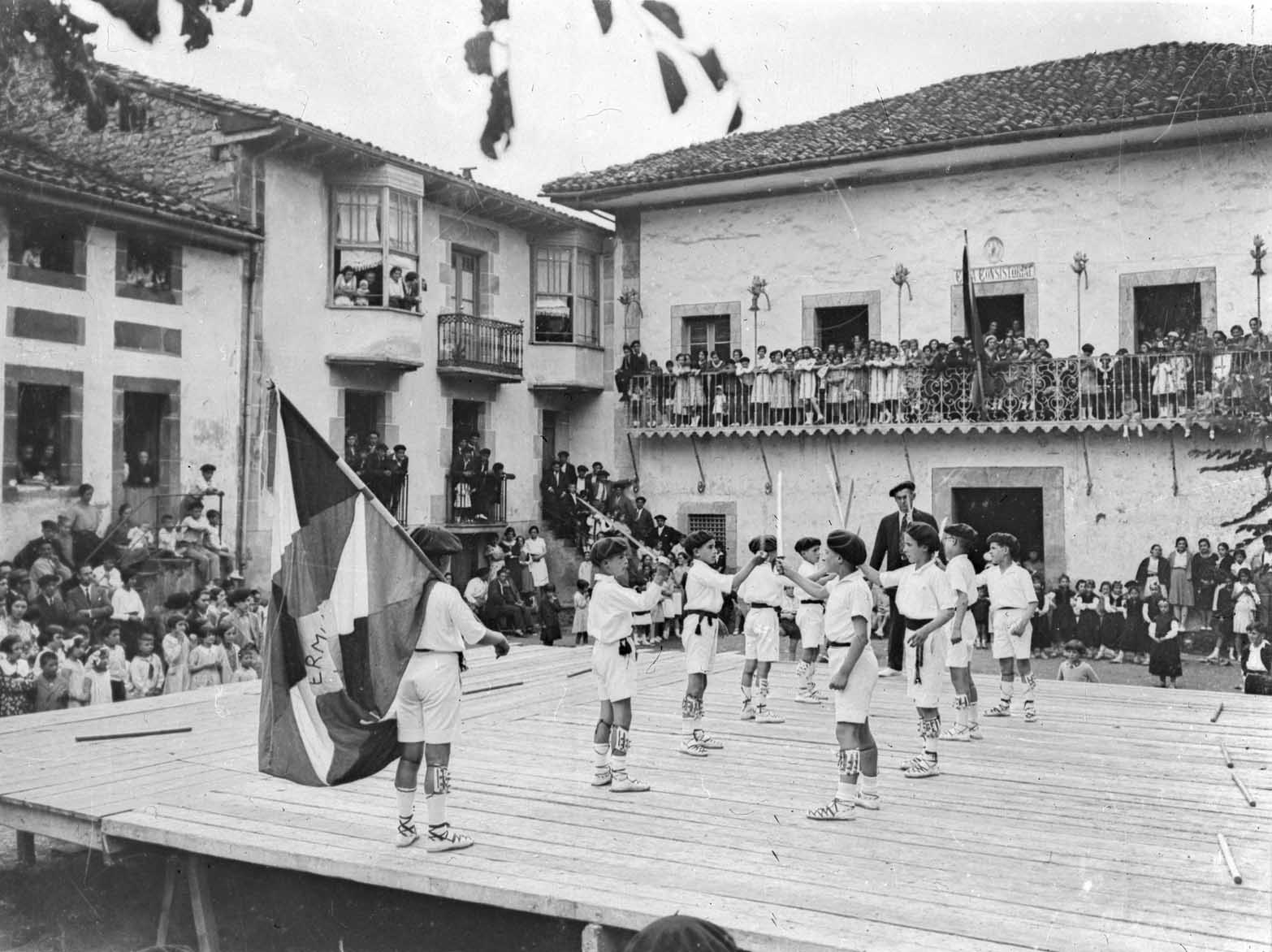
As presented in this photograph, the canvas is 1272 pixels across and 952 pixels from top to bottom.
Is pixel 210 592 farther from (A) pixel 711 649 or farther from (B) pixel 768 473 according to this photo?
(B) pixel 768 473

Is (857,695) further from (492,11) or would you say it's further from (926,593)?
(492,11)

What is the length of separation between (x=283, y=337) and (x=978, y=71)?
44.9ft

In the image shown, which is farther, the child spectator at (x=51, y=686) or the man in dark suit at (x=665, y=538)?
the man in dark suit at (x=665, y=538)

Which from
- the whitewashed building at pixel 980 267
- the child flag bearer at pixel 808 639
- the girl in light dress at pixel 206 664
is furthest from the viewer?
the whitewashed building at pixel 980 267

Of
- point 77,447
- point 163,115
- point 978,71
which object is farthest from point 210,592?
point 978,71

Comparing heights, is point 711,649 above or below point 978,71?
below

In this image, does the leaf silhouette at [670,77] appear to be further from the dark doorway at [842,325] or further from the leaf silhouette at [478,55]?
the dark doorway at [842,325]

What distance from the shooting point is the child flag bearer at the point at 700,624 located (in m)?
7.57

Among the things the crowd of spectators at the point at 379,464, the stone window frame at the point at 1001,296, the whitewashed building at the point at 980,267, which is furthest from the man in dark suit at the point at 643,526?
the stone window frame at the point at 1001,296

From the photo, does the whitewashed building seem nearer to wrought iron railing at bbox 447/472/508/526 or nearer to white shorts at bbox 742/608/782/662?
wrought iron railing at bbox 447/472/508/526

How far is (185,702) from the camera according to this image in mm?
9547

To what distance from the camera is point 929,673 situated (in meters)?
7.11

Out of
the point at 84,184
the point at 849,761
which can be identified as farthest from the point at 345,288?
the point at 849,761

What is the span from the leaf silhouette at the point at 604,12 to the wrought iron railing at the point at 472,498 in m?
17.3
